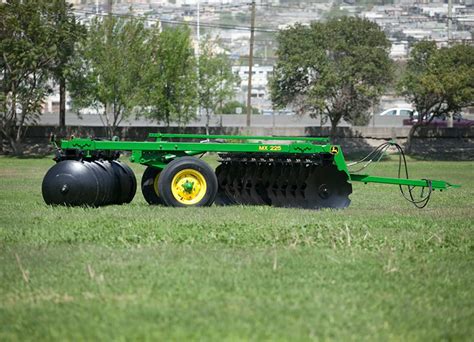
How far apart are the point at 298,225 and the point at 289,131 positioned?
4489 cm

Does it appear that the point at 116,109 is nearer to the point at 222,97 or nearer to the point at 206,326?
the point at 222,97

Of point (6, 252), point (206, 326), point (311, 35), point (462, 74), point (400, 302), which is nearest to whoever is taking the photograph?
point (206, 326)

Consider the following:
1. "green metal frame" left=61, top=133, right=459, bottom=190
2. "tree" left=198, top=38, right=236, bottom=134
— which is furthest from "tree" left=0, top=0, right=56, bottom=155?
"green metal frame" left=61, top=133, right=459, bottom=190

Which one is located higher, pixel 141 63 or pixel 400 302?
pixel 141 63

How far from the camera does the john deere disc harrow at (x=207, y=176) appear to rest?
53.8 feet

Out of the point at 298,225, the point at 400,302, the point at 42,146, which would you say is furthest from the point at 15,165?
the point at 400,302

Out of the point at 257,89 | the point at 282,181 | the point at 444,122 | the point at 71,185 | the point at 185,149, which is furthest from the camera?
the point at 257,89

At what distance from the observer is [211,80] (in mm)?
Answer: 58312

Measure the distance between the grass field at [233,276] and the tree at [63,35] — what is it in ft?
115

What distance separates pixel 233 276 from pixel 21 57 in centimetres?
3968

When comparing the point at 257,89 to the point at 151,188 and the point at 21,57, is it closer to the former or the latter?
the point at 21,57

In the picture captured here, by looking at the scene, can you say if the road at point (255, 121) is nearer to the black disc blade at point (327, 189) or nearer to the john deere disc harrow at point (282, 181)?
the john deere disc harrow at point (282, 181)

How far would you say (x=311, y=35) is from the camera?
180ft

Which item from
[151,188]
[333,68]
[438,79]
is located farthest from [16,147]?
[151,188]
